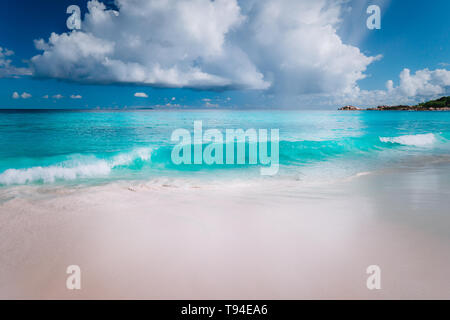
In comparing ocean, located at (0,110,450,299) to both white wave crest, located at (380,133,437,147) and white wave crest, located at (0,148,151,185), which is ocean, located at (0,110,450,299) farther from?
white wave crest, located at (380,133,437,147)

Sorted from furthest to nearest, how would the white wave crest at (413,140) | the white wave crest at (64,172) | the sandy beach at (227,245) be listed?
the white wave crest at (413,140) → the white wave crest at (64,172) → the sandy beach at (227,245)

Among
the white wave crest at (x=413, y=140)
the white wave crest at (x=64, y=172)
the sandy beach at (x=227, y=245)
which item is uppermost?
the white wave crest at (x=413, y=140)

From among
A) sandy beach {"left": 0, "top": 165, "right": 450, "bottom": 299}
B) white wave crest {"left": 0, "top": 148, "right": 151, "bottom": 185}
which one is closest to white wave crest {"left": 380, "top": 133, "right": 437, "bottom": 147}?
sandy beach {"left": 0, "top": 165, "right": 450, "bottom": 299}

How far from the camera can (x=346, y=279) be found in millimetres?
2662

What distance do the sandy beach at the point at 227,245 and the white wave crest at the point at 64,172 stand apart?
3159mm

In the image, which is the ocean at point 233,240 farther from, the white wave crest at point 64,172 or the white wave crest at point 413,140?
the white wave crest at point 413,140

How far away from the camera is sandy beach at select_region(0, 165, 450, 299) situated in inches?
102

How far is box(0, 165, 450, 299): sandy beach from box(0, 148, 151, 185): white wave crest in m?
3.16

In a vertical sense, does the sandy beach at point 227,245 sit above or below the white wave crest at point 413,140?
below

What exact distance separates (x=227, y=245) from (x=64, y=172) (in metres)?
8.52

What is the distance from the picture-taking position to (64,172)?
29.5 feet

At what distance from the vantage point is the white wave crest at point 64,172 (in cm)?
827

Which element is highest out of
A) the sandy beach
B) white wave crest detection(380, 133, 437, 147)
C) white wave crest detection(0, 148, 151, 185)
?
white wave crest detection(380, 133, 437, 147)

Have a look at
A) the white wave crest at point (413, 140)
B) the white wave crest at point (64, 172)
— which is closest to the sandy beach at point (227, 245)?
the white wave crest at point (64, 172)
